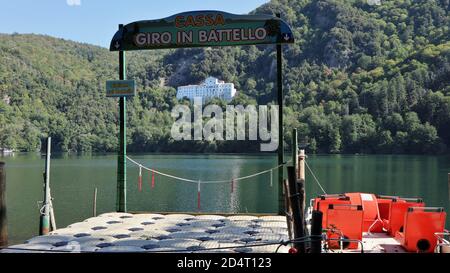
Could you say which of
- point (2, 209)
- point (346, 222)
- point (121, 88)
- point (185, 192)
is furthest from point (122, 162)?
point (185, 192)

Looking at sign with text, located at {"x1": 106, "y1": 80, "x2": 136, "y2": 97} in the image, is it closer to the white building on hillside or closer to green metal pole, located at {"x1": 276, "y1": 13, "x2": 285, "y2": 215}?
green metal pole, located at {"x1": 276, "y1": 13, "x2": 285, "y2": 215}

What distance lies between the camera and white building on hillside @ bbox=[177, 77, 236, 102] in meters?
124

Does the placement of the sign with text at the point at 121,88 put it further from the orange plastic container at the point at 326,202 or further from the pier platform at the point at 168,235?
the orange plastic container at the point at 326,202

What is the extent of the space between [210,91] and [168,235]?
122471 mm

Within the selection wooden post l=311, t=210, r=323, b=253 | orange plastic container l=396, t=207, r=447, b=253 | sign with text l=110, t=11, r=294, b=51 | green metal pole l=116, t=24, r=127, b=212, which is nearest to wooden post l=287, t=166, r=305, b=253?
wooden post l=311, t=210, r=323, b=253

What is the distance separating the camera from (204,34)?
33.2 ft

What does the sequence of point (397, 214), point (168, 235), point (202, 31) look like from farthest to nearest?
point (202, 31) < point (397, 214) < point (168, 235)

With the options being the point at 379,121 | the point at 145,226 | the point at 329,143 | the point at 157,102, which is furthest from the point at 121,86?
the point at 157,102

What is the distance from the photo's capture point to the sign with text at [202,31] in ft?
32.5

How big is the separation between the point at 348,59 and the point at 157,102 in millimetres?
57744

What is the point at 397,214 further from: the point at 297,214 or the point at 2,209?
the point at 2,209

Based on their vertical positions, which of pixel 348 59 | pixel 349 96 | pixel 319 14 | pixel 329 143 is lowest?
pixel 329 143

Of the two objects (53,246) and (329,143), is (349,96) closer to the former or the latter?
(329,143)

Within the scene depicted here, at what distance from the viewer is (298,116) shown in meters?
92.4
